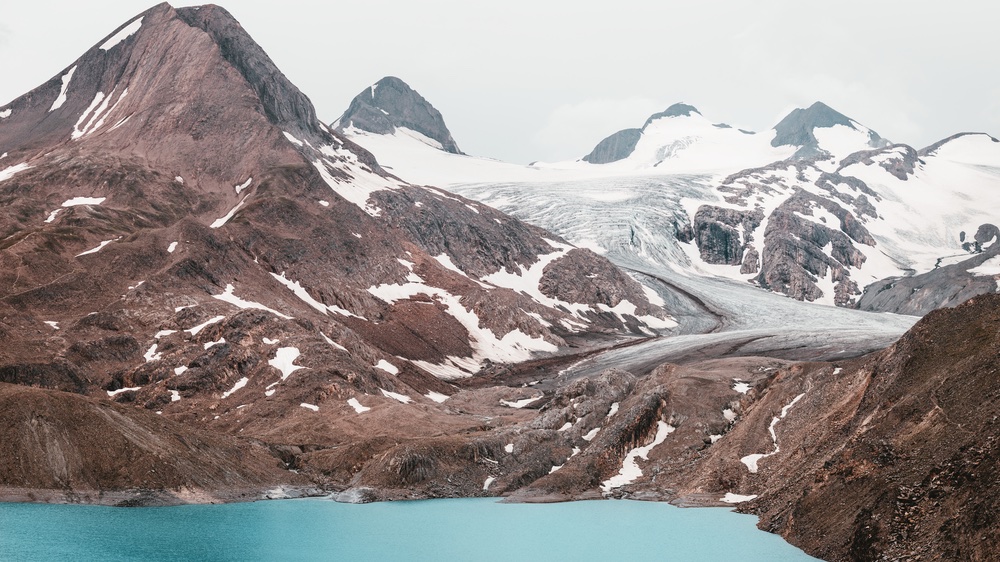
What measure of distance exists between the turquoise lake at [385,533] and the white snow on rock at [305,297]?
86984 mm

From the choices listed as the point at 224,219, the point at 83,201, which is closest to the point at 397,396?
the point at 224,219

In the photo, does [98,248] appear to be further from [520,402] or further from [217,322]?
[520,402]

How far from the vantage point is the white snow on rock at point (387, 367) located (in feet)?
502

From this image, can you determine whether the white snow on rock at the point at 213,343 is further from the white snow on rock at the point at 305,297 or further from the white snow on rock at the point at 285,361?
the white snow on rock at the point at 305,297

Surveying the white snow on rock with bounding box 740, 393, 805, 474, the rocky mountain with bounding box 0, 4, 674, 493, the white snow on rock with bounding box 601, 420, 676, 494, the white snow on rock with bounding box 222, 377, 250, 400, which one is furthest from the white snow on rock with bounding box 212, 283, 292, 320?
the white snow on rock with bounding box 740, 393, 805, 474

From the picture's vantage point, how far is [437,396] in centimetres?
15200

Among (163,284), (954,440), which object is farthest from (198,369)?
(954,440)

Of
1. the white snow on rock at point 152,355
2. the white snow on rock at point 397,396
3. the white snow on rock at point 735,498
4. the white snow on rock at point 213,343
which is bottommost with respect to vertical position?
the white snow on rock at point 735,498

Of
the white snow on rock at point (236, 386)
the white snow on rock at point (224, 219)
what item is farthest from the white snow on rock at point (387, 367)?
the white snow on rock at point (224, 219)

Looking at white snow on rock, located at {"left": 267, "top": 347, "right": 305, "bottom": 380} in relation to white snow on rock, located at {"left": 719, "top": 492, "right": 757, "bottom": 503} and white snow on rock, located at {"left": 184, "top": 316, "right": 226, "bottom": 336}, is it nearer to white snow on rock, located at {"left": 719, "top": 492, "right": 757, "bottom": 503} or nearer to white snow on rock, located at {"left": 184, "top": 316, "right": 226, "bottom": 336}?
white snow on rock, located at {"left": 184, "top": 316, "right": 226, "bottom": 336}

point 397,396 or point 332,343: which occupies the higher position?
point 332,343

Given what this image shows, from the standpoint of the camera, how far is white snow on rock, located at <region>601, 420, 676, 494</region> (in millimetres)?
93062

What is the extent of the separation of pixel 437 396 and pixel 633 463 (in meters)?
62.2

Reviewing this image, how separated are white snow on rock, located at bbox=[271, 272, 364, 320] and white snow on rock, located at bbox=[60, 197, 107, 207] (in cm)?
4519
